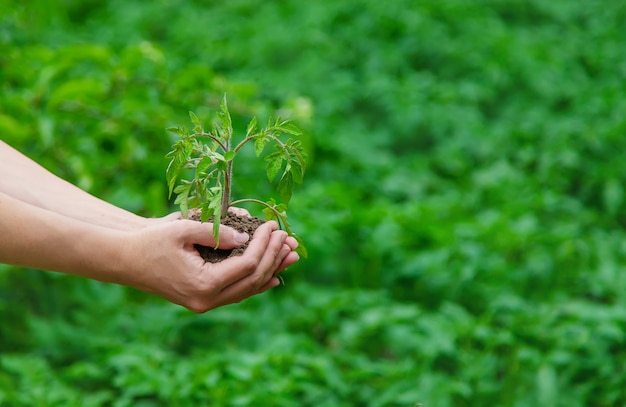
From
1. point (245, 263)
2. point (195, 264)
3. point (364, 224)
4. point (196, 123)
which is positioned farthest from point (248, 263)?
point (364, 224)

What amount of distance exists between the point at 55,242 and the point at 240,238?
15.0 inches

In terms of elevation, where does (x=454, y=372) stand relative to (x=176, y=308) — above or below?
below

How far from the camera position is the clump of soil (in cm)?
178

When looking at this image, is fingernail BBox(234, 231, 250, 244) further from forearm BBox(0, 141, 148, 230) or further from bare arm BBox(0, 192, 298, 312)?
forearm BBox(0, 141, 148, 230)

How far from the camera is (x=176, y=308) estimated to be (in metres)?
3.53

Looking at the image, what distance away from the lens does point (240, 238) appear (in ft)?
5.80

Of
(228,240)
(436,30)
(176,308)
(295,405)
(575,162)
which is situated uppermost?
(436,30)

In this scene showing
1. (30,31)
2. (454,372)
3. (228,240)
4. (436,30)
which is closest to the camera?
(228,240)

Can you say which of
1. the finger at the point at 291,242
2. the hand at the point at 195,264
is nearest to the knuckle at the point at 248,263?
the hand at the point at 195,264

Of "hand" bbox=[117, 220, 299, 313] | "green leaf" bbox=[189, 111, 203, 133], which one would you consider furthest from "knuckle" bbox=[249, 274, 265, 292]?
"green leaf" bbox=[189, 111, 203, 133]

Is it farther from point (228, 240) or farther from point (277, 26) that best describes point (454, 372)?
point (277, 26)

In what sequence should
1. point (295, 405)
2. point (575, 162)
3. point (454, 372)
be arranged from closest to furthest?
1. point (295, 405)
2. point (454, 372)
3. point (575, 162)

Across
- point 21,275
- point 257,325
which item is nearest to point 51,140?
point 21,275

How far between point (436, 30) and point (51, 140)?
11.1 feet
